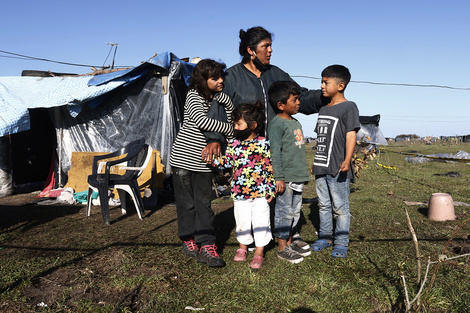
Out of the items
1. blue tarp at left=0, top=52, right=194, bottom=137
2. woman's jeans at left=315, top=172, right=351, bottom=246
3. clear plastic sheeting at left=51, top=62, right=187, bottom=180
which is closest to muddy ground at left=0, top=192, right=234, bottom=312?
woman's jeans at left=315, top=172, right=351, bottom=246

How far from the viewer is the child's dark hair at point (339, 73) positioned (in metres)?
3.50

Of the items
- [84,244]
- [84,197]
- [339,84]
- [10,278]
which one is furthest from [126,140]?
[339,84]

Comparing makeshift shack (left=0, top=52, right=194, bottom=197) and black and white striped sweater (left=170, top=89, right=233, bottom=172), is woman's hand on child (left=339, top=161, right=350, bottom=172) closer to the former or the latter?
black and white striped sweater (left=170, top=89, right=233, bottom=172)

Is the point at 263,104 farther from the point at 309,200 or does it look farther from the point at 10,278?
the point at 309,200

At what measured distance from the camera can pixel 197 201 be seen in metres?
3.48

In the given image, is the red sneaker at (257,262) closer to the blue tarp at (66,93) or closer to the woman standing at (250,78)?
the woman standing at (250,78)

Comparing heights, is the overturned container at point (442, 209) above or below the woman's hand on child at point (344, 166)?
below

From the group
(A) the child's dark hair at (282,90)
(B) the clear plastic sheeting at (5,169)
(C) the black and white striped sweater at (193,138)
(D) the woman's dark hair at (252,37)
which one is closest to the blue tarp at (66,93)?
(B) the clear plastic sheeting at (5,169)

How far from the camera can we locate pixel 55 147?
895 cm

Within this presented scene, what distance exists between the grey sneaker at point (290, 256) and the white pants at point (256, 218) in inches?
9.0

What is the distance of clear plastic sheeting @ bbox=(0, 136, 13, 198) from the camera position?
811cm

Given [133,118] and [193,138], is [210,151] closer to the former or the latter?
[193,138]

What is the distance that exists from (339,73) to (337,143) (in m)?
0.68

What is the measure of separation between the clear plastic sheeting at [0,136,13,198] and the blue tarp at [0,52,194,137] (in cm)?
104
